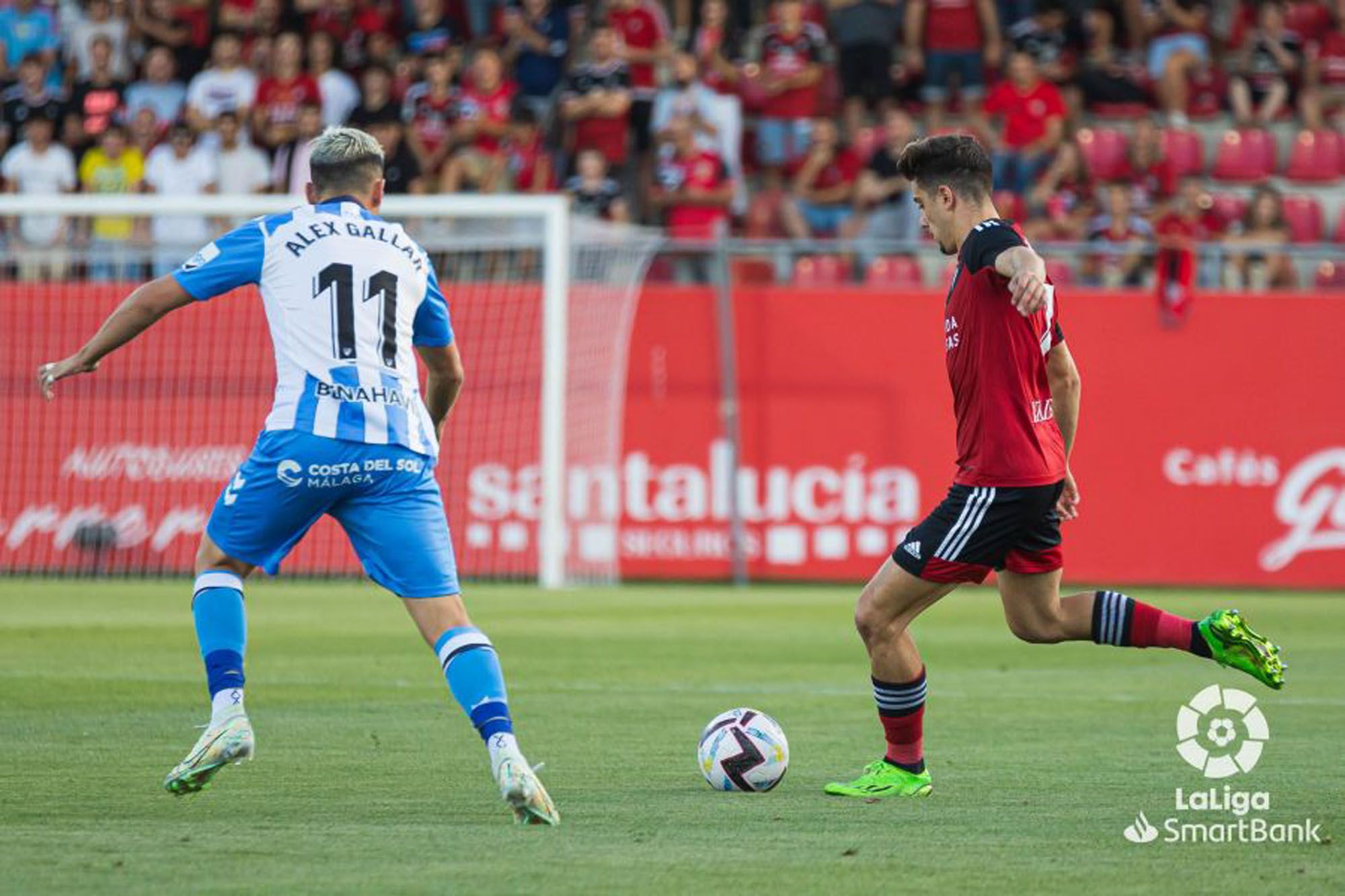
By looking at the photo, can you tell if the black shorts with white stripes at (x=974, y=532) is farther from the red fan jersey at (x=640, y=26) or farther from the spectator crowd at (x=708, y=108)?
the red fan jersey at (x=640, y=26)

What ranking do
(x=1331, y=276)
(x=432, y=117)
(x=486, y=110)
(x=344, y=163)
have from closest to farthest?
(x=344, y=163)
(x=1331, y=276)
(x=486, y=110)
(x=432, y=117)

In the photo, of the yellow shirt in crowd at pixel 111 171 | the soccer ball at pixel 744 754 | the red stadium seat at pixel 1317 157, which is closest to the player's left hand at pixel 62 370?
the soccer ball at pixel 744 754

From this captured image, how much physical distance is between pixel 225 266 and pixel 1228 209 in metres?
15.5

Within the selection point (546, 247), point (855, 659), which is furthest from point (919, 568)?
point (546, 247)

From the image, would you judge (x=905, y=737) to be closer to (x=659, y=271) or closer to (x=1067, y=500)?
(x=1067, y=500)

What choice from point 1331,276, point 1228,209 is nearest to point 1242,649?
point 1331,276

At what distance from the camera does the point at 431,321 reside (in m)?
7.30

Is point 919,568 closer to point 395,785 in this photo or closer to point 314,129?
point 395,785

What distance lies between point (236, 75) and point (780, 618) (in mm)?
9745

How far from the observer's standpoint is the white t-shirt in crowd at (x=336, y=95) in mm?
22359

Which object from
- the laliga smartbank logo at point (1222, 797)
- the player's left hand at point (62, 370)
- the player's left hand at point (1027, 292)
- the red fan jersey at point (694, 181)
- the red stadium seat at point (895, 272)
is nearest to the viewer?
the laliga smartbank logo at point (1222, 797)

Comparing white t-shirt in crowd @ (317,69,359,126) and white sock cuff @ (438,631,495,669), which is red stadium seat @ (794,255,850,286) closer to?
white t-shirt in crowd @ (317,69,359,126)

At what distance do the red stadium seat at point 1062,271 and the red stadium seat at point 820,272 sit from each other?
1.85 m

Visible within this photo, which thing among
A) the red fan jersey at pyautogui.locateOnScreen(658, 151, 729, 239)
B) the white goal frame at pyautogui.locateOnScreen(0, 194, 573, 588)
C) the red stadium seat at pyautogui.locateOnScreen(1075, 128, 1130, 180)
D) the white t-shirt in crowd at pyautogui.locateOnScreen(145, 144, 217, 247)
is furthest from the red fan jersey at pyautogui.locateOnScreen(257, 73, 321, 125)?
the red stadium seat at pyautogui.locateOnScreen(1075, 128, 1130, 180)
